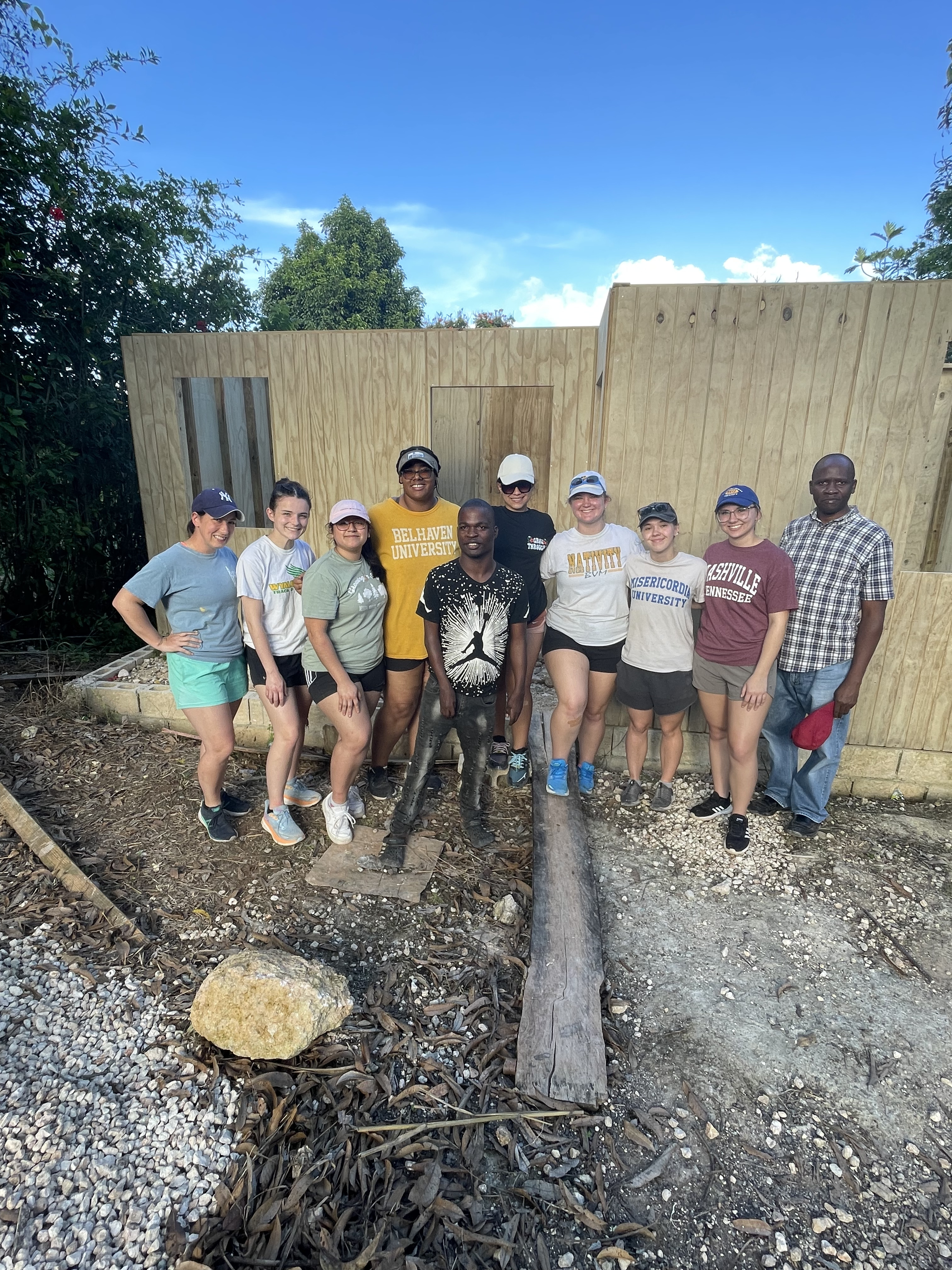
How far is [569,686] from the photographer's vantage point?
3.93 m

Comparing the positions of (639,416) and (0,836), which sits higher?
(639,416)

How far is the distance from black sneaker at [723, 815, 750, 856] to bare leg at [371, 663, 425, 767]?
201 cm

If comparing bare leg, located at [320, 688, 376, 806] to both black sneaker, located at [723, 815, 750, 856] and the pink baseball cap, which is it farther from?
black sneaker, located at [723, 815, 750, 856]

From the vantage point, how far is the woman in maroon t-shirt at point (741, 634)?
3543 mm

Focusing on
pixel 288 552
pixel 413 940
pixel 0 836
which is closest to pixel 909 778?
pixel 413 940

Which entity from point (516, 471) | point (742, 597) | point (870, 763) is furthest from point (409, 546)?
point (870, 763)

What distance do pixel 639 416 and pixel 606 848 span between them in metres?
2.87

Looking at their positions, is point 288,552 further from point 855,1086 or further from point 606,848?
point 855,1086

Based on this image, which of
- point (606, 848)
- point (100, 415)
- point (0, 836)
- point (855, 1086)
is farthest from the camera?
point (100, 415)

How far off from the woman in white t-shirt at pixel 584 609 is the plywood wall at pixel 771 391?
82 centimetres

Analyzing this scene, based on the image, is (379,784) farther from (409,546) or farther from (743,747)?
(743,747)

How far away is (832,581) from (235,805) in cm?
386

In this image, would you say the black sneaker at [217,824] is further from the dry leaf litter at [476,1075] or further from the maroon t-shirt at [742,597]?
the maroon t-shirt at [742,597]

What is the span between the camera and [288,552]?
3562 millimetres
